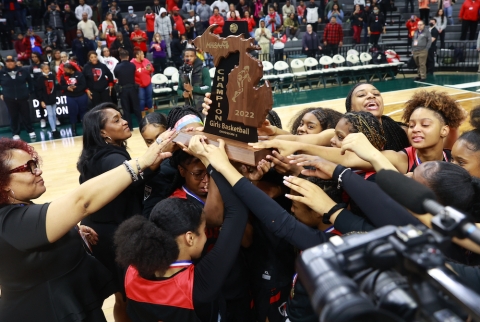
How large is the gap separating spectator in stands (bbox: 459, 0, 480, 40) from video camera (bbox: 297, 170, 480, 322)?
15121 millimetres

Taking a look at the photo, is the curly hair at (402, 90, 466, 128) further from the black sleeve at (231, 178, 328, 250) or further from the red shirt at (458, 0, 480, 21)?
the red shirt at (458, 0, 480, 21)

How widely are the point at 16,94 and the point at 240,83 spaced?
27.5 feet

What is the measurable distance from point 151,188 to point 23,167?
2.66 ft

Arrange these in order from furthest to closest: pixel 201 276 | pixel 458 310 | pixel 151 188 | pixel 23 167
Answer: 1. pixel 151 188
2. pixel 23 167
3. pixel 201 276
4. pixel 458 310

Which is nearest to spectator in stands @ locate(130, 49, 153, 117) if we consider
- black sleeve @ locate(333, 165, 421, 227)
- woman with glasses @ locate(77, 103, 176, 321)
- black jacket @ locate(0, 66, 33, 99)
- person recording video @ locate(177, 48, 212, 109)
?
person recording video @ locate(177, 48, 212, 109)

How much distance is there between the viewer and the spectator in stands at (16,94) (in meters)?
8.98

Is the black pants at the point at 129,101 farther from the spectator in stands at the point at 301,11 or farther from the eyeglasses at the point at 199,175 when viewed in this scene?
the spectator in stands at the point at 301,11

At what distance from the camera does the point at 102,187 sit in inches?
71.2

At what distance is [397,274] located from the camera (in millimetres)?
940

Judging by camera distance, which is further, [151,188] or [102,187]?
[151,188]

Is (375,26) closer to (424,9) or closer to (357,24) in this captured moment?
(357,24)

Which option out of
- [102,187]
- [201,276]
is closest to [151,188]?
[102,187]

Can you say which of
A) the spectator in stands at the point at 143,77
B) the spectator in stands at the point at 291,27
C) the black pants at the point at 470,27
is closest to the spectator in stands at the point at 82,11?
the spectator in stands at the point at 143,77

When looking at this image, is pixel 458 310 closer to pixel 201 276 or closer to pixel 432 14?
pixel 201 276
